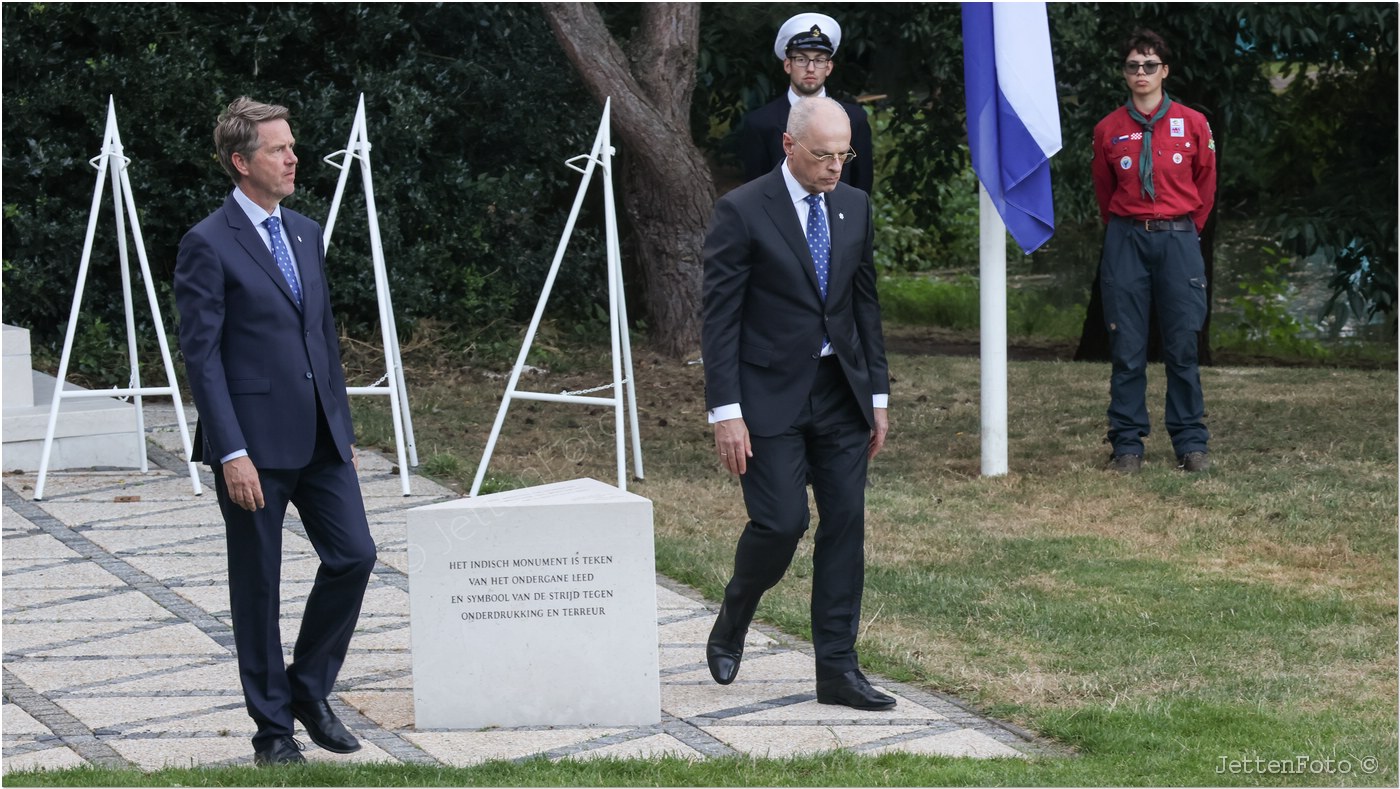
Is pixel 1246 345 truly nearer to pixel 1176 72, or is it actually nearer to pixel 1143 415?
pixel 1176 72

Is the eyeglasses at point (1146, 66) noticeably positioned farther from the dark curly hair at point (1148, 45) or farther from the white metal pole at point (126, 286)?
the white metal pole at point (126, 286)

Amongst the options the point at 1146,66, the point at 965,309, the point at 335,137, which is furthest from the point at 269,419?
the point at 965,309

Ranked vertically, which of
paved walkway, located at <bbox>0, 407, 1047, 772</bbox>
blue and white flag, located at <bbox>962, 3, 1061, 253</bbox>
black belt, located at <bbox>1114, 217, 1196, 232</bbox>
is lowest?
paved walkway, located at <bbox>0, 407, 1047, 772</bbox>

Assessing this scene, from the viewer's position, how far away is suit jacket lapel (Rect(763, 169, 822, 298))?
487cm

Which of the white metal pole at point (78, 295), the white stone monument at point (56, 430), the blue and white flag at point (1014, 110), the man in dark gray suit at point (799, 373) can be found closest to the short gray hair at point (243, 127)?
the man in dark gray suit at point (799, 373)

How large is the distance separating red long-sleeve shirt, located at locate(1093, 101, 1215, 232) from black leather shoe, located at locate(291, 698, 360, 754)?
520 centimetres

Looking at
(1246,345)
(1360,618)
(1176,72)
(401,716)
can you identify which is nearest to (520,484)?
(401,716)

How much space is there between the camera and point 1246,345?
16.8 meters

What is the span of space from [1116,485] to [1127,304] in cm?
93

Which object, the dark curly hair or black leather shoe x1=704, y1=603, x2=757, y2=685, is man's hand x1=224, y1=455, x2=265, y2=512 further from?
the dark curly hair

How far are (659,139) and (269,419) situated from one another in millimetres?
7933

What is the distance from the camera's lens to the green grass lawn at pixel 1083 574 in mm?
4352

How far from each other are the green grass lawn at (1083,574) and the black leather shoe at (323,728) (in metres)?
0.20

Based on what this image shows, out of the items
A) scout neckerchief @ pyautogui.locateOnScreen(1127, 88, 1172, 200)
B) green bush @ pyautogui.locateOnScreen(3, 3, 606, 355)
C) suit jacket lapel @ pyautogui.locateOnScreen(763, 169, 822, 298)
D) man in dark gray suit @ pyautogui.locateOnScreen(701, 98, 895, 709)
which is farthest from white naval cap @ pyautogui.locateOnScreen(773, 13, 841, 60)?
green bush @ pyautogui.locateOnScreen(3, 3, 606, 355)
